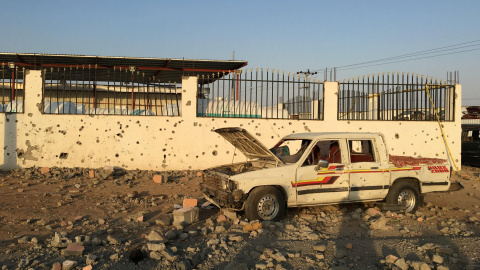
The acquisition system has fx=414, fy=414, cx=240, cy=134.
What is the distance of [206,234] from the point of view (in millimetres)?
6270

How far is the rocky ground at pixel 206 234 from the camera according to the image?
498cm

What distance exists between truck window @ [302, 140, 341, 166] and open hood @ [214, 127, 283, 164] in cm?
75

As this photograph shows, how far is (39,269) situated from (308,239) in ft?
11.8

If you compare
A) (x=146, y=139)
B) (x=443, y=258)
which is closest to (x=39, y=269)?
(x=443, y=258)

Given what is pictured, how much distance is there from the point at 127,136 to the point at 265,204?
6.58 metres

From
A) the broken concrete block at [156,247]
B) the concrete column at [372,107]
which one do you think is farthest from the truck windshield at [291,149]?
the concrete column at [372,107]

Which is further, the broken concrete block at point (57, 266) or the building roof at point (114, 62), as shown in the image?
the building roof at point (114, 62)

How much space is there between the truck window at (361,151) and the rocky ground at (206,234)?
3.36 ft

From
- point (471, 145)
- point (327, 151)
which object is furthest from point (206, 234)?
point (471, 145)

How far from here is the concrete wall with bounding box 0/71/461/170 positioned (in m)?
11.9

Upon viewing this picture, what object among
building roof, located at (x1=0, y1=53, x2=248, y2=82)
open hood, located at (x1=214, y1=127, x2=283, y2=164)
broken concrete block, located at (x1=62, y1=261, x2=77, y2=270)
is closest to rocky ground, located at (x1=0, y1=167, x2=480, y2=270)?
broken concrete block, located at (x1=62, y1=261, x2=77, y2=270)

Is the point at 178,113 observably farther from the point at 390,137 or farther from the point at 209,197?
the point at 390,137

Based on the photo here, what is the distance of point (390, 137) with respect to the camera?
1356 cm

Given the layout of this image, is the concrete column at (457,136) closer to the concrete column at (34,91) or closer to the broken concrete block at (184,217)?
the broken concrete block at (184,217)
